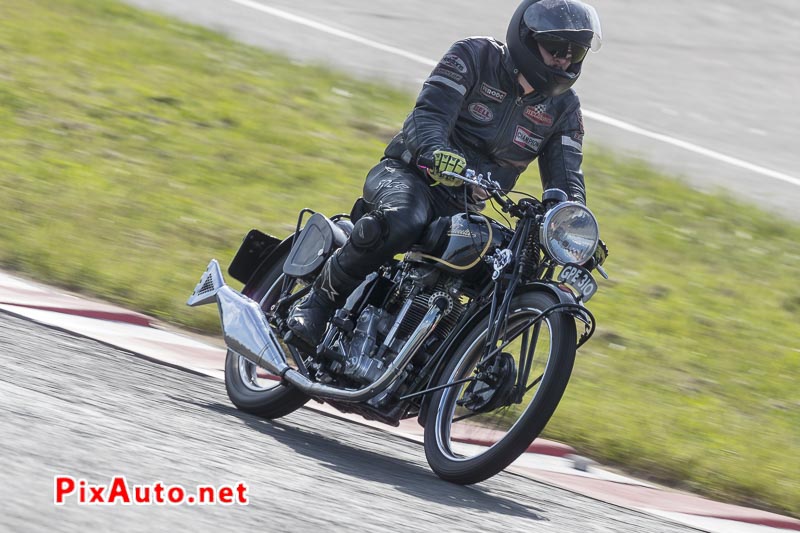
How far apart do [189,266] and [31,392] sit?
330 cm

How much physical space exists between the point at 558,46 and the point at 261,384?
2051 millimetres

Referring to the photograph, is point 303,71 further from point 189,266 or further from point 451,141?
point 451,141

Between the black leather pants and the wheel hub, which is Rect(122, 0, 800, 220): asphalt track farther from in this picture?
the wheel hub

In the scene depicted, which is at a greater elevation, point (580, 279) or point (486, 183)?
point (486, 183)

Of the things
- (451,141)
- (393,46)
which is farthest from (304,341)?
(393,46)

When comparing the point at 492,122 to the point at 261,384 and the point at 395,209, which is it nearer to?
the point at 395,209

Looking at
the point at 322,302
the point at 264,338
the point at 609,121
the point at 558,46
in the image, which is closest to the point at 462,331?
the point at 322,302

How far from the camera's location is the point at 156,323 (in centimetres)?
707

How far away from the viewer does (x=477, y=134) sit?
5.49 meters

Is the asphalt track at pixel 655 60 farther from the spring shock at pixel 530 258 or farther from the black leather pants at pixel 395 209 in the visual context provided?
the spring shock at pixel 530 258

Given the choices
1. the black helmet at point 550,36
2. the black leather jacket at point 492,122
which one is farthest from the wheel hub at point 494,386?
the black helmet at point 550,36

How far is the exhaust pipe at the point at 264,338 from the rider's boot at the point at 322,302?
0.14 m

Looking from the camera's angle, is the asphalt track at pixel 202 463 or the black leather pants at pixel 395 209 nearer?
the asphalt track at pixel 202 463

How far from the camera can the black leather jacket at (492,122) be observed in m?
5.33
